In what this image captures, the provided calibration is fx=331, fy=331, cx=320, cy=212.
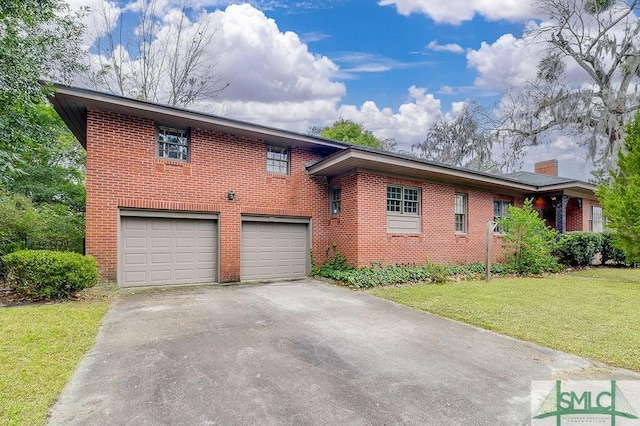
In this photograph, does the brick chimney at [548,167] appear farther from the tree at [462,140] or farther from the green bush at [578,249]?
the green bush at [578,249]

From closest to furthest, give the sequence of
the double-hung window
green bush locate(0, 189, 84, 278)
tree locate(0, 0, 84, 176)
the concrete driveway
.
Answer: the concrete driveway, tree locate(0, 0, 84, 176), green bush locate(0, 189, 84, 278), the double-hung window

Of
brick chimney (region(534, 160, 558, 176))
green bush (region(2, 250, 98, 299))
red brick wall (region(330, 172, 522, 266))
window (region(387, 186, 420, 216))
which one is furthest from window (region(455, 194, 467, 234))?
green bush (region(2, 250, 98, 299))

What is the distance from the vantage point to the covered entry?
9.88 m

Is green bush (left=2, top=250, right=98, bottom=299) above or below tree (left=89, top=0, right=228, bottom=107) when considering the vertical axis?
below

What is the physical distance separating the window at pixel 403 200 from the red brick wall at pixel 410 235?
0.68 feet

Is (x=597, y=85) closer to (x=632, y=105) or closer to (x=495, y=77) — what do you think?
(x=632, y=105)

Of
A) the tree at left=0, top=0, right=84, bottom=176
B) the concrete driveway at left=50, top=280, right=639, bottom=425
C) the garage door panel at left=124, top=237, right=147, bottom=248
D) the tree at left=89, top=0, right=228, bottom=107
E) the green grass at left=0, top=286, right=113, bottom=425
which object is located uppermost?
the tree at left=89, top=0, right=228, bottom=107

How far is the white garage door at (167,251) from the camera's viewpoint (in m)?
8.27

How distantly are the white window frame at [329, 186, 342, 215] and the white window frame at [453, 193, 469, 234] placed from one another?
4.63 meters

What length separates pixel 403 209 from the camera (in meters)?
10.8

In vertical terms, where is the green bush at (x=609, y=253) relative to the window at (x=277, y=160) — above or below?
below

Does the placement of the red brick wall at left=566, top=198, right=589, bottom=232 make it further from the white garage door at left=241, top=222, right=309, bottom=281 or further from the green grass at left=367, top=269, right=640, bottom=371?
the white garage door at left=241, top=222, right=309, bottom=281

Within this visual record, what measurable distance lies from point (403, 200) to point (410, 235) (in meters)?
1.16

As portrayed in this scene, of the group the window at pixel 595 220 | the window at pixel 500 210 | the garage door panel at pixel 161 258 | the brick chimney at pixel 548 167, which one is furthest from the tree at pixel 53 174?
the brick chimney at pixel 548 167
